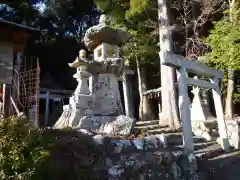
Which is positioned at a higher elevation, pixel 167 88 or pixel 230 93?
pixel 167 88

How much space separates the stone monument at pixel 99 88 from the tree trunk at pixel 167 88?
252 centimetres

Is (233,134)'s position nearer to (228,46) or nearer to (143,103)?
(228,46)

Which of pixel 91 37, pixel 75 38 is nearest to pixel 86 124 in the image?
pixel 91 37

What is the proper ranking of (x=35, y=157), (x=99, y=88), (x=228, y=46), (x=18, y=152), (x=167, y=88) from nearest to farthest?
(x=18, y=152), (x=35, y=157), (x=99, y=88), (x=228, y=46), (x=167, y=88)

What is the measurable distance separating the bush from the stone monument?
5.61 metres

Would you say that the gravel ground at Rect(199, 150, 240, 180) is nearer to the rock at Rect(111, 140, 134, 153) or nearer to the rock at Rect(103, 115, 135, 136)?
the rock at Rect(111, 140, 134, 153)

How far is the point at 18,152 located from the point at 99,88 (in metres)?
7.03

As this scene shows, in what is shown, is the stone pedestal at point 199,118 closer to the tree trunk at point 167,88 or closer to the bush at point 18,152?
the tree trunk at point 167,88

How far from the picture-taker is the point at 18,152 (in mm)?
3824

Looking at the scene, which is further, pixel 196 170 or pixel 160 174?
pixel 196 170

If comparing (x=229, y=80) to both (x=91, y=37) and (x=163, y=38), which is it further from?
(x=91, y=37)

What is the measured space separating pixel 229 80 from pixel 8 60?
1040 cm

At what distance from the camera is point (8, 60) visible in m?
6.41

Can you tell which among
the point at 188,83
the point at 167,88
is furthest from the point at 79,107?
the point at 167,88
